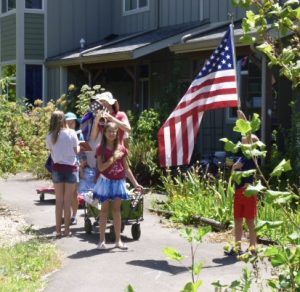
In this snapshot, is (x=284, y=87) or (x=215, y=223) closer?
(x=215, y=223)

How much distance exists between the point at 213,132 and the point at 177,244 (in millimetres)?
9415

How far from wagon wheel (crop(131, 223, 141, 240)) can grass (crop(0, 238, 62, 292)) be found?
3.55 ft

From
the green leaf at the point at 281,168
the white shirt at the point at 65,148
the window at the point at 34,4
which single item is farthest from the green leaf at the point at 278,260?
the window at the point at 34,4

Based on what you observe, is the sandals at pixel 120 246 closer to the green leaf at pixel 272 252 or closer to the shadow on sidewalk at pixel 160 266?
the shadow on sidewalk at pixel 160 266

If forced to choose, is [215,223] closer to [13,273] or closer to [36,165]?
[13,273]

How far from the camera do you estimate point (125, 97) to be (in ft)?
79.8

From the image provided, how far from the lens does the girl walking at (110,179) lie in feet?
28.2

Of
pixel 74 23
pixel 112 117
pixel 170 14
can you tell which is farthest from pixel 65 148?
pixel 74 23

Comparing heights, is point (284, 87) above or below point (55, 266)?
above

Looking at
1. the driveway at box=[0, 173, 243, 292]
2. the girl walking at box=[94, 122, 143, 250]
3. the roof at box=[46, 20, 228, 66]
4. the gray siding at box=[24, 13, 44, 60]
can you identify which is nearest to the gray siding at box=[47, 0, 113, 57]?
the gray siding at box=[24, 13, 44, 60]

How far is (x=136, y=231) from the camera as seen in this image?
938 cm

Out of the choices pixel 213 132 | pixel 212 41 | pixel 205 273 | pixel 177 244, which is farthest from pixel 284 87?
pixel 205 273

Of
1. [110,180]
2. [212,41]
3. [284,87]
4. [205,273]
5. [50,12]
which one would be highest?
[50,12]

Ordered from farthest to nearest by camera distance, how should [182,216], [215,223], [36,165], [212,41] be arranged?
[36,165]
[212,41]
[182,216]
[215,223]
